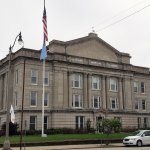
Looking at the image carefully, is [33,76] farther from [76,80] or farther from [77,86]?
[77,86]

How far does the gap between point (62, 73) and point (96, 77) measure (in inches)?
305

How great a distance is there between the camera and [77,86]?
183ft

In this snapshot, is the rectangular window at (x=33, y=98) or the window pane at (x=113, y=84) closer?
the rectangular window at (x=33, y=98)

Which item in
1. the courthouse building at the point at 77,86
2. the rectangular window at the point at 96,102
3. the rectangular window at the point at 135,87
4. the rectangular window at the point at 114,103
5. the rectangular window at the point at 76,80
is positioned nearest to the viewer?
the courthouse building at the point at 77,86

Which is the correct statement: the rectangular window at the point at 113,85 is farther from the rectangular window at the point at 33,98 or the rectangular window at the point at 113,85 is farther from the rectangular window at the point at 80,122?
the rectangular window at the point at 33,98

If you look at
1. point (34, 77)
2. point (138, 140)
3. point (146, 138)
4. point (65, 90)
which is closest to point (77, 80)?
point (65, 90)

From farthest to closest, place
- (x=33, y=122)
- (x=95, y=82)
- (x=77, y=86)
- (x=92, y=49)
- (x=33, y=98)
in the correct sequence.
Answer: (x=92, y=49) → (x=95, y=82) → (x=77, y=86) → (x=33, y=98) → (x=33, y=122)

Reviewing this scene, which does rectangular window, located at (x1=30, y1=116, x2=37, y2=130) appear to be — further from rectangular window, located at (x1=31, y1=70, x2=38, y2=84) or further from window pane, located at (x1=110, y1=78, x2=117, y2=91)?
window pane, located at (x1=110, y1=78, x2=117, y2=91)

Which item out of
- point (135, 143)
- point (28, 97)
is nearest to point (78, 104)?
point (28, 97)

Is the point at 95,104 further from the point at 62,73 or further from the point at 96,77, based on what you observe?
the point at 62,73

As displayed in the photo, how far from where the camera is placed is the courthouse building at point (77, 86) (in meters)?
51.0

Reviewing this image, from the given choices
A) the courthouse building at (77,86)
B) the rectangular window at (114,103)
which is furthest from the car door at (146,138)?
the rectangular window at (114,103)

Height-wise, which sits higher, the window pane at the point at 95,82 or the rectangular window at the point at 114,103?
the window pane at the point at 95,82

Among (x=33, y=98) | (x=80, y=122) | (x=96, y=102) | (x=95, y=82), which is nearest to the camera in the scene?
(x=33, y=98)
